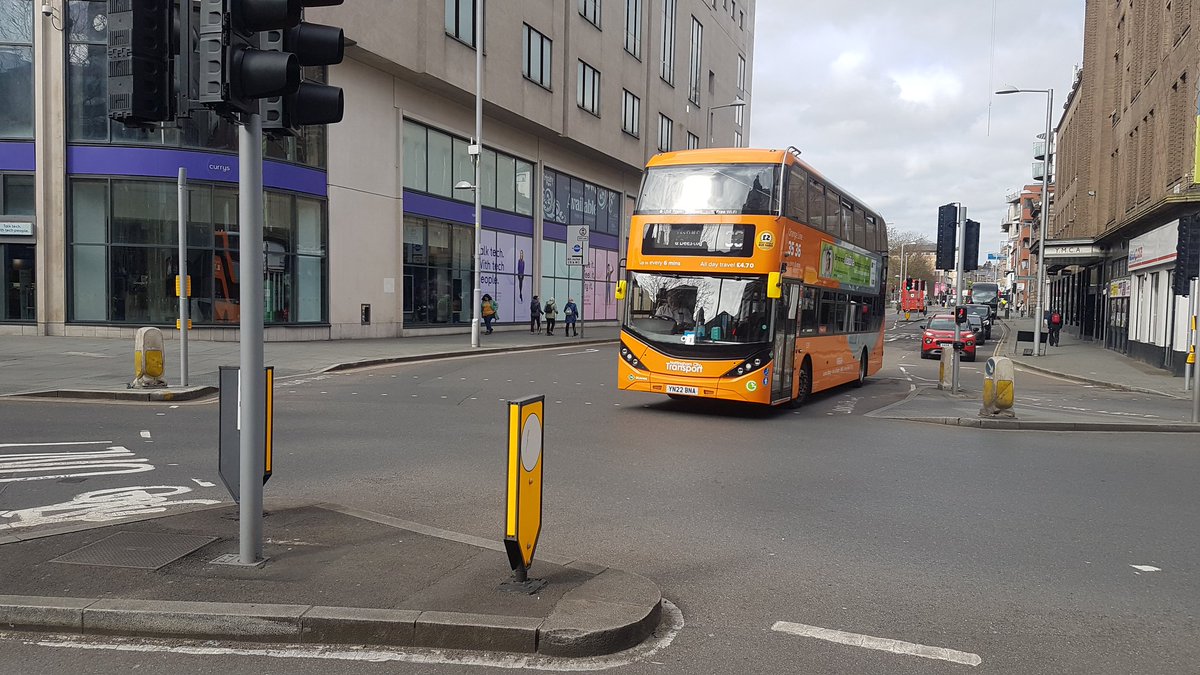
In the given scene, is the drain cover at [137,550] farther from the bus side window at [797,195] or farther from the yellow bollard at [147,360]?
the bus side window at [797,195]

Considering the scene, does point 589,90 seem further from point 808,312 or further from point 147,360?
point 147,360

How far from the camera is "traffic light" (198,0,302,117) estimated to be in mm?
4578

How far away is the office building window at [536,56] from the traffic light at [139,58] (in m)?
32.0

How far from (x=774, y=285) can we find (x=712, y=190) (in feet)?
5.80

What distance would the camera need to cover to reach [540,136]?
129 ft

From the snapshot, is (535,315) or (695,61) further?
(695,61)

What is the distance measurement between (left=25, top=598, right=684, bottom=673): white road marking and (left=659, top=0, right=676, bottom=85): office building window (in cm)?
4900

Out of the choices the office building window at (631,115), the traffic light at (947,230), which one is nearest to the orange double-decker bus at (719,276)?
the traffic light at (947,230)

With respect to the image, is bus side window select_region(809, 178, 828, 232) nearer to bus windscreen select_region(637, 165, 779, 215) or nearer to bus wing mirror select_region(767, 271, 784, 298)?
bus windscreen select_region(637, 165, 779, 215)

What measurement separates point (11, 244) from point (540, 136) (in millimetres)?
21326

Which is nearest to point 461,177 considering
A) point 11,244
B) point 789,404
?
point 11,244

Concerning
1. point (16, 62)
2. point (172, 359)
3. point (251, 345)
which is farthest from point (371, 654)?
point (16, 62)

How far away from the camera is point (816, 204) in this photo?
1491 centimetres

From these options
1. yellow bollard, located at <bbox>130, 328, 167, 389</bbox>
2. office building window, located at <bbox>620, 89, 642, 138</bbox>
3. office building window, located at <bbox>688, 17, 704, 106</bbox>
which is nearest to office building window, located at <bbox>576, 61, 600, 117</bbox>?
office building window, located at <bbox>620, 89, 642, 138</bbox>
